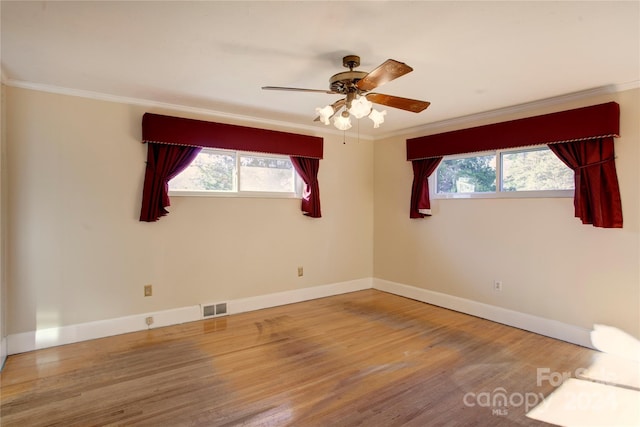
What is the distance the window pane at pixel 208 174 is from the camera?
13.1ft

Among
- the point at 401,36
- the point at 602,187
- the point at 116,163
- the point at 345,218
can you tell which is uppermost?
the point at 401,36

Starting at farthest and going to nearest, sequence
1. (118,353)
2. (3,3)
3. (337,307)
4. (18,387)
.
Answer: (337,307) → (118,353) → (18,387) → (3,3)

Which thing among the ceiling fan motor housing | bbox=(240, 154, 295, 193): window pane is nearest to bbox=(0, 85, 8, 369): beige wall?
bbox=(240, 154, 295, 193): window pane

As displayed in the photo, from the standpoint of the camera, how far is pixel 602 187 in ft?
10.4

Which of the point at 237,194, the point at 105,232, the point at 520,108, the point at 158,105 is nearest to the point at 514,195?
the point at 520,108

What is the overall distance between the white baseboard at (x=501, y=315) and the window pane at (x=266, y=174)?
2.22 metres

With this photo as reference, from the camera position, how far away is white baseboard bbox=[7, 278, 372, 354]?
3150mm

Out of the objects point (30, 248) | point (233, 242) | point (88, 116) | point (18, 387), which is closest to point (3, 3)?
point (88, 116)

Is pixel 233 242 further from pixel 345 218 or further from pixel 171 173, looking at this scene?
pixel 345 218

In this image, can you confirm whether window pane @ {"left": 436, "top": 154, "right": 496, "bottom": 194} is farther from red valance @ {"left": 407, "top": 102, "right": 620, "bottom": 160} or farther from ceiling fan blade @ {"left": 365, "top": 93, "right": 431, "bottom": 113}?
ceiling fan blade @ {"left": 365, "top": 93, "right": 431, "bottom": 113}

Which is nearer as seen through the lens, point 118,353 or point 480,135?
point 118,353

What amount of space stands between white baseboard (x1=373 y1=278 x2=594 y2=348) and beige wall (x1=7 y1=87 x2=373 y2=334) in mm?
1758

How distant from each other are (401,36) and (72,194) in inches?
129

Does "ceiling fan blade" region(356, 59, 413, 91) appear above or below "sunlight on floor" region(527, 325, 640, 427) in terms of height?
above
